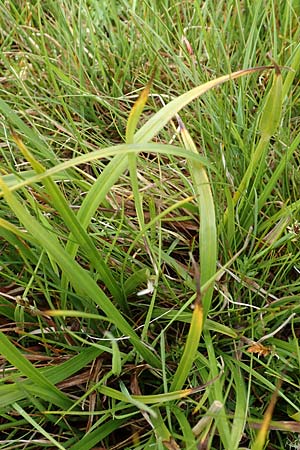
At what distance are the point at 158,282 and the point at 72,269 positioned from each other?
183mm

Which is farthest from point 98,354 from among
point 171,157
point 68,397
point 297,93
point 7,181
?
point 297,93

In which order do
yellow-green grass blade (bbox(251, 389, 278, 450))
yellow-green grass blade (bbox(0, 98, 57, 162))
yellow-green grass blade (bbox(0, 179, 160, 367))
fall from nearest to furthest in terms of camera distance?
yellow-green grass blade (bbox(251, 389, 278, 450)), yellow-green grass blade (bbox(0, 179, 160, 367)), yellow-green grass blade (bbox(0, 98, 57, 162))

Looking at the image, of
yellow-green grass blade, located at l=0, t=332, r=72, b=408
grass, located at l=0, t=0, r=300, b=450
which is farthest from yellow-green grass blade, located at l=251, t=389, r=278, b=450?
yellow-green grass blade, located at l=0, t=332, r=72, b=408

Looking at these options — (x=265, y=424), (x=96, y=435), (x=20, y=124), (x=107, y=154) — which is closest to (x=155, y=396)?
(x=96, y=435)

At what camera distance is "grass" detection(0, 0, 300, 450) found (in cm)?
74

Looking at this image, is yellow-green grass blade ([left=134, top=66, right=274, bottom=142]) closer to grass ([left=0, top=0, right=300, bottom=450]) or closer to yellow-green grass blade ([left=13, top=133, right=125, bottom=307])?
grass ([left=0, top=0, right=300, bottom=450])

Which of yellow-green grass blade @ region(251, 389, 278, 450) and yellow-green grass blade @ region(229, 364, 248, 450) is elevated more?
yellow-green grass blade @ region(251, 389, 278, 450)

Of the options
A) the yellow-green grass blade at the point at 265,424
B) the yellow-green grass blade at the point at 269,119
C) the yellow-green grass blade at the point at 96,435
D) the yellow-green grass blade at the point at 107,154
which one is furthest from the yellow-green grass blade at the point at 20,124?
the yellow-green grass blade at the point at 265,424

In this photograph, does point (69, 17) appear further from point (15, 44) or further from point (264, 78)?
point (264, 78)

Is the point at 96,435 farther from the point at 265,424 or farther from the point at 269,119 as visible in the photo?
the point at 269,119

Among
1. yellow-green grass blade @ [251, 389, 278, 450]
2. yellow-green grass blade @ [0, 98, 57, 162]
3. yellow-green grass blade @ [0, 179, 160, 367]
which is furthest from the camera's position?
yellow-green grass blade @ [0, 98, 57, 162]

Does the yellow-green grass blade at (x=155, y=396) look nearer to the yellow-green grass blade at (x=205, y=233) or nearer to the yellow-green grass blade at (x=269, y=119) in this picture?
the yellow-green grass blade at (x=205, y=233)

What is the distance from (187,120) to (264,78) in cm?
20

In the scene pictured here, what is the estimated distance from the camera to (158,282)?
0.88 metres
